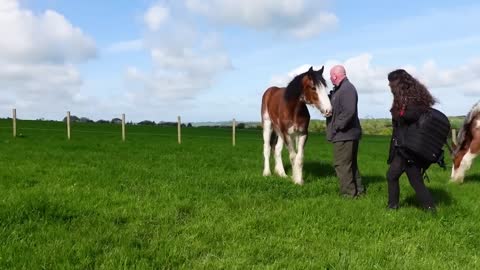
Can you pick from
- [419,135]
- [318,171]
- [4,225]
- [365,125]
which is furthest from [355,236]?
[365,125]

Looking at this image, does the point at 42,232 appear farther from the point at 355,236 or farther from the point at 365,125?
the point at 365,125

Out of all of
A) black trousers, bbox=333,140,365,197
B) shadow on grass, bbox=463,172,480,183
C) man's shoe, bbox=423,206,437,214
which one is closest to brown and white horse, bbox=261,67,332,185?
black trousers, bbox=333,140,365,197

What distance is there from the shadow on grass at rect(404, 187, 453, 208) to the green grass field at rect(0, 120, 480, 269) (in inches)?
0.9

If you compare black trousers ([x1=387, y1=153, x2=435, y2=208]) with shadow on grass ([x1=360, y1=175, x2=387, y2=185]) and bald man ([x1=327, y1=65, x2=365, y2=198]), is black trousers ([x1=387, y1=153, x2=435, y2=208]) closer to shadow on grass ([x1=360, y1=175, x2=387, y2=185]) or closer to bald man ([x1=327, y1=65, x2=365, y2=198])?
bald man ([x1=327, y1=65, x2=365, y2=198])

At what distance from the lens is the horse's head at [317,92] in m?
8.68

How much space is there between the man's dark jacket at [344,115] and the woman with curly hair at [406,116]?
1012mm

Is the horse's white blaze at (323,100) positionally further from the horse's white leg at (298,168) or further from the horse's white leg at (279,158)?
the horse's white leg at (279,158)

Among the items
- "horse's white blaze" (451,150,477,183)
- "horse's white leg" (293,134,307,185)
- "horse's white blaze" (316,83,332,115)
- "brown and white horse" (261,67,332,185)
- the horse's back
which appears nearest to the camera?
"horse's white blaze" (316,83,332,115)

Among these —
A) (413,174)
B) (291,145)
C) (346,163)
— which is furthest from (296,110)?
(413,174)

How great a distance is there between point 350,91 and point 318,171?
4.22 m

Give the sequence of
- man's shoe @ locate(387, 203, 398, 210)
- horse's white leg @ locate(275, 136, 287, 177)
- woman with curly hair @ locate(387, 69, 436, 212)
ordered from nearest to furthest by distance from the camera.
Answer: woman with curly hair @ locate(387, 69, 436, 212) → man's shoe @ locate(387, 203, 398, 210) → horse's white leg @ locate(275, 136, 287, 177)

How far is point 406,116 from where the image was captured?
23.0 ft

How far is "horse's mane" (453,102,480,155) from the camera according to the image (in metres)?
11.3

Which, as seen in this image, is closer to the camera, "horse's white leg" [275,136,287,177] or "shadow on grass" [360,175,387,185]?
"shadow on grass" [360,175,387,185]
